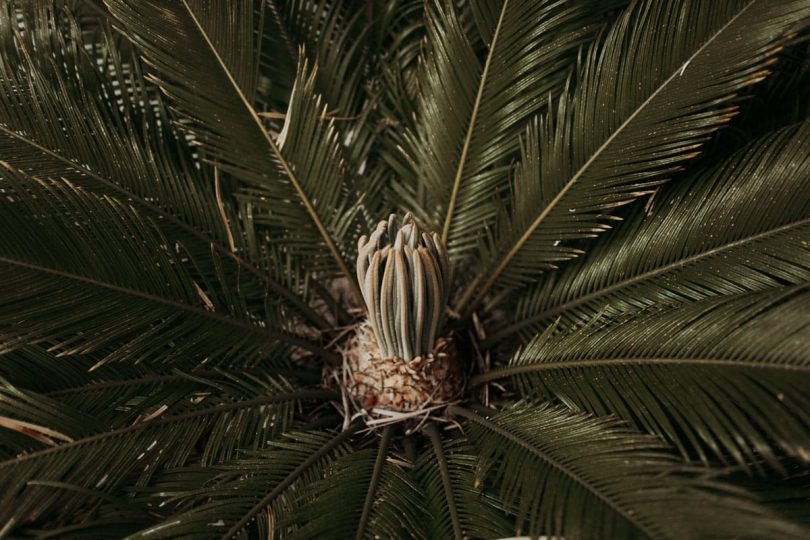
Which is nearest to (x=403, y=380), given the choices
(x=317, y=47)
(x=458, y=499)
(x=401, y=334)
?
(x=401, y=334)

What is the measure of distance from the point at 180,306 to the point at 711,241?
923mm

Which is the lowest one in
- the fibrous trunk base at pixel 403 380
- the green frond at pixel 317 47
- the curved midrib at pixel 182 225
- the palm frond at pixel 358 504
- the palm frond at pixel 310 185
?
the palm frond at pixel 358 504

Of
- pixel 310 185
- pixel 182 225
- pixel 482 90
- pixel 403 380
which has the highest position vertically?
pixel 482 90

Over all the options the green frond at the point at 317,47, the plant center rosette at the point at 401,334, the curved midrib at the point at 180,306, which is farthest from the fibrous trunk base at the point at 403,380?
the green frond at the point at 317,47

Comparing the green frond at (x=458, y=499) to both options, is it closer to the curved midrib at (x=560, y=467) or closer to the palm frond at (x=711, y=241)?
the curved midrib at (x=560, y=467)

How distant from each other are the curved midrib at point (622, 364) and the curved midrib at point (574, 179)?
0.62 feet

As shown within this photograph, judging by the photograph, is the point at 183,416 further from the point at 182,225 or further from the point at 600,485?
the point at 600,485

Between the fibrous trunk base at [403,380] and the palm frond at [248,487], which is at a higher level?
the fibrous trunk base at [403,380]

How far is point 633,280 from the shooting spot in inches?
50.0

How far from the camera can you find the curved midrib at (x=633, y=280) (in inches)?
45.3

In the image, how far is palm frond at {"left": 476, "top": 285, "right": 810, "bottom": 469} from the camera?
880 mm

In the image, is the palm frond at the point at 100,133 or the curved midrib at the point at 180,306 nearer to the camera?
the curved midrib at the point at 180,306

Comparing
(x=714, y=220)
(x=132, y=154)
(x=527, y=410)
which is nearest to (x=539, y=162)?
(x=714, y=220)

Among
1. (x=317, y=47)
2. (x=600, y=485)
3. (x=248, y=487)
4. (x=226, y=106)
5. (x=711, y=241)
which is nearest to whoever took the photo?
(x=600, y=485)
